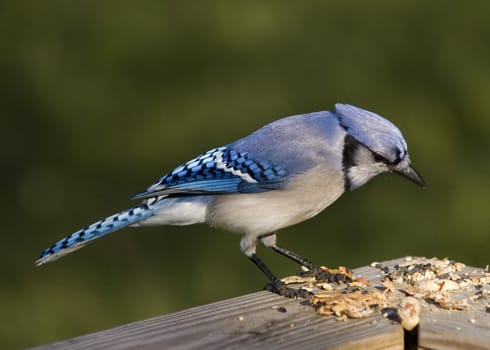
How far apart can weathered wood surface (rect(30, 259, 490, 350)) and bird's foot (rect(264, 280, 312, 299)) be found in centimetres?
14

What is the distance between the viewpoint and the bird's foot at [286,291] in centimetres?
282

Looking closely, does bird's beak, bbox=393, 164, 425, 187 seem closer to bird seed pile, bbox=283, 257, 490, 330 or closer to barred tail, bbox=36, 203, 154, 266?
bird seed pile, bbox=283, 257, 490, 330

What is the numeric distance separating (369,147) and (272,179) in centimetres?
37

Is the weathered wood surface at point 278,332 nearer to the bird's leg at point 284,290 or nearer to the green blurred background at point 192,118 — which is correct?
the bird's leg at point 284,290

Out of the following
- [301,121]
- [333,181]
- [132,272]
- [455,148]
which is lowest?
[132,272]

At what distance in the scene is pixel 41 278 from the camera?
16.5 ft

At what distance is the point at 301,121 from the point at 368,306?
0.91 metres

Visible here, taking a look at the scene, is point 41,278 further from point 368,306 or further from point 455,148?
point 368,306

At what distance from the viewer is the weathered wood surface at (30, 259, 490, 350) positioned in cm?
236

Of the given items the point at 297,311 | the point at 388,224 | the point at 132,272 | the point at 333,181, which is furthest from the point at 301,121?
the point at 132,272

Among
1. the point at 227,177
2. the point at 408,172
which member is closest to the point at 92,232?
the point at 227,177

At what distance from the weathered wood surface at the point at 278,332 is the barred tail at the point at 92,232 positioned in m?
0.59

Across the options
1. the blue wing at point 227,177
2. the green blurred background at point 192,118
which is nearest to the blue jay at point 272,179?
the blue wing at point 227,177

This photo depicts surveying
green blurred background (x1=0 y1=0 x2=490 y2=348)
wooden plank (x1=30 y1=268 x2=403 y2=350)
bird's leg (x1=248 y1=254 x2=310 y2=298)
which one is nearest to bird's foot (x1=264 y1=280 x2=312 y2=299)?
bird's leg (x1=248 y1=254 x2=310 y2=298)
